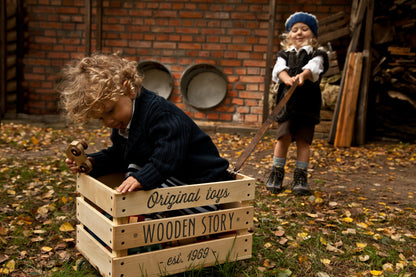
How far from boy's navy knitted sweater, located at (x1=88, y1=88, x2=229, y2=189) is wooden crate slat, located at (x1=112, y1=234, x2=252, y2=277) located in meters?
0.31

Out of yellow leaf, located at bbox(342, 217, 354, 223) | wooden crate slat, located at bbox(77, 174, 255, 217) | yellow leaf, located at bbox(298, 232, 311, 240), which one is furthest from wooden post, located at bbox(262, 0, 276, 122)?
wooden crate slat, located at bbox(77, 174, 255, 217)

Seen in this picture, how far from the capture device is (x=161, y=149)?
1.70 metres

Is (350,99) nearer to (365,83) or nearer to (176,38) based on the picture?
(365,83)

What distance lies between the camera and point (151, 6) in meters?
6.43

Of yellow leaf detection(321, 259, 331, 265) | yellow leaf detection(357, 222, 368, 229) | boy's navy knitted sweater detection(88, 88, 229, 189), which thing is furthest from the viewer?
yellow leaf detection(357, 222, 368, 229)

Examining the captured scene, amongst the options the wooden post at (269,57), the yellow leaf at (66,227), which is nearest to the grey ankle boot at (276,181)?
the yellow leaf at (66,227)

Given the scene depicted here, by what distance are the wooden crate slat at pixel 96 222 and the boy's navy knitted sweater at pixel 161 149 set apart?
0.69 ft

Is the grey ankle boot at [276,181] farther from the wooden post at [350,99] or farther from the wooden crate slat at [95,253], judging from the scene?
the wooden post at [350,99]

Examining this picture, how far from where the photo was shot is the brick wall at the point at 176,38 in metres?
6.24

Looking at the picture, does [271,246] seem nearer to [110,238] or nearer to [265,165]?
[110,238]

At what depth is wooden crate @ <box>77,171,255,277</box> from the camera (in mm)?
1582

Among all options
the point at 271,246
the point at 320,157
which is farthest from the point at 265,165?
the point at 271,246

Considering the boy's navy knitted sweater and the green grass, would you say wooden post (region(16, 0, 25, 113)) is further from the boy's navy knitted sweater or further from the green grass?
the boy's navy knitted sweater

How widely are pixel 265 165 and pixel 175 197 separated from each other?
8.79 ft
